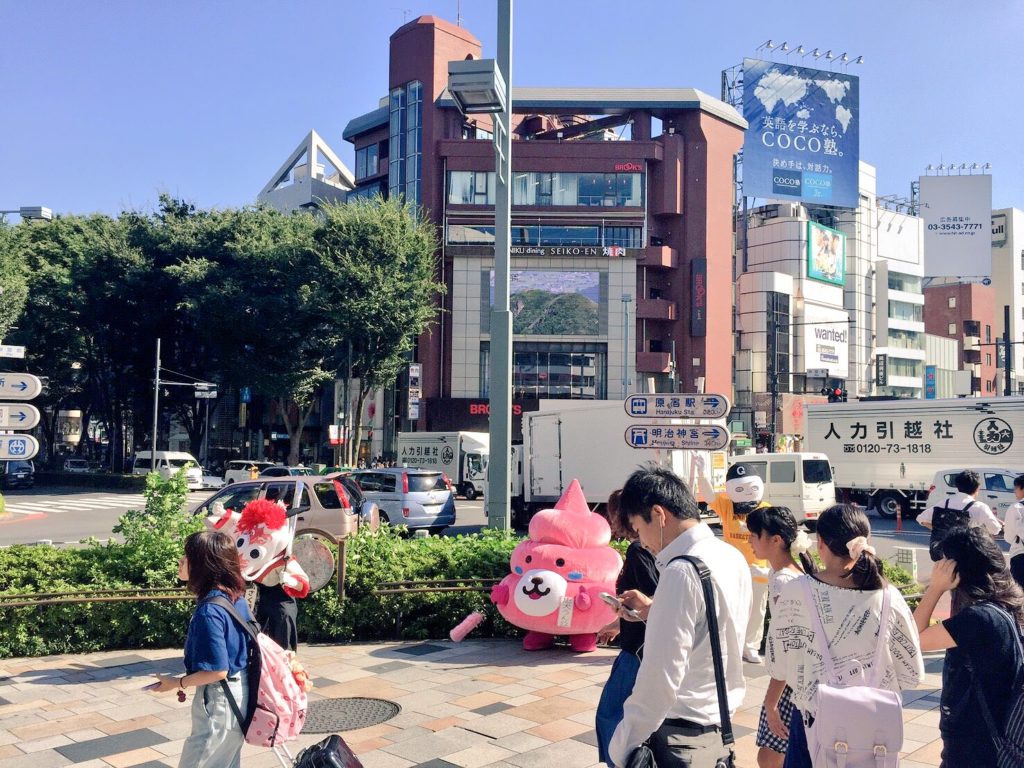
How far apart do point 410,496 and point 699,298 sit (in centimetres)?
3217

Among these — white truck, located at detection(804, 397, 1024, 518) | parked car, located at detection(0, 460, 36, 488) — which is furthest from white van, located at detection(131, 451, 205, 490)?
white truck, located at detection(804, 397, 1024, 518)

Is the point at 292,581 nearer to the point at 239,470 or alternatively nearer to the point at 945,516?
the point at 945,516

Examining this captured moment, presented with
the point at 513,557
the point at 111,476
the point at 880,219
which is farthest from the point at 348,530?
the point at 880,219

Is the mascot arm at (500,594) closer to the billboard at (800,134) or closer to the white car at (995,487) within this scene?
the white car at (995,487)

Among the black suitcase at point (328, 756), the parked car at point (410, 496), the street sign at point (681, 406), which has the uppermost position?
the street sign at point (681, 406)

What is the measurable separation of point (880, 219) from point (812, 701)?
251ft

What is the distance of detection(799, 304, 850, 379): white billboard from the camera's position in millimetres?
62500

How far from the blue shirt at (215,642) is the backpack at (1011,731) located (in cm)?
303

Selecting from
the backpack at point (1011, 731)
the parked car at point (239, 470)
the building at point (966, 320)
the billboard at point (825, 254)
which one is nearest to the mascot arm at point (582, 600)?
the backpack at point (1011, 731)

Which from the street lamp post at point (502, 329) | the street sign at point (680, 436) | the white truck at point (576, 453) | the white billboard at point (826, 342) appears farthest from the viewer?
the white billboard at point (826, 342)

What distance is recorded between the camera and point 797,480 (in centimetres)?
2270

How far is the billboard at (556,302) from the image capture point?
48219mm

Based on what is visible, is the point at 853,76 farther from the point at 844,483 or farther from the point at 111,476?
the point at 111,476

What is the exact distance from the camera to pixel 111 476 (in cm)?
3862
